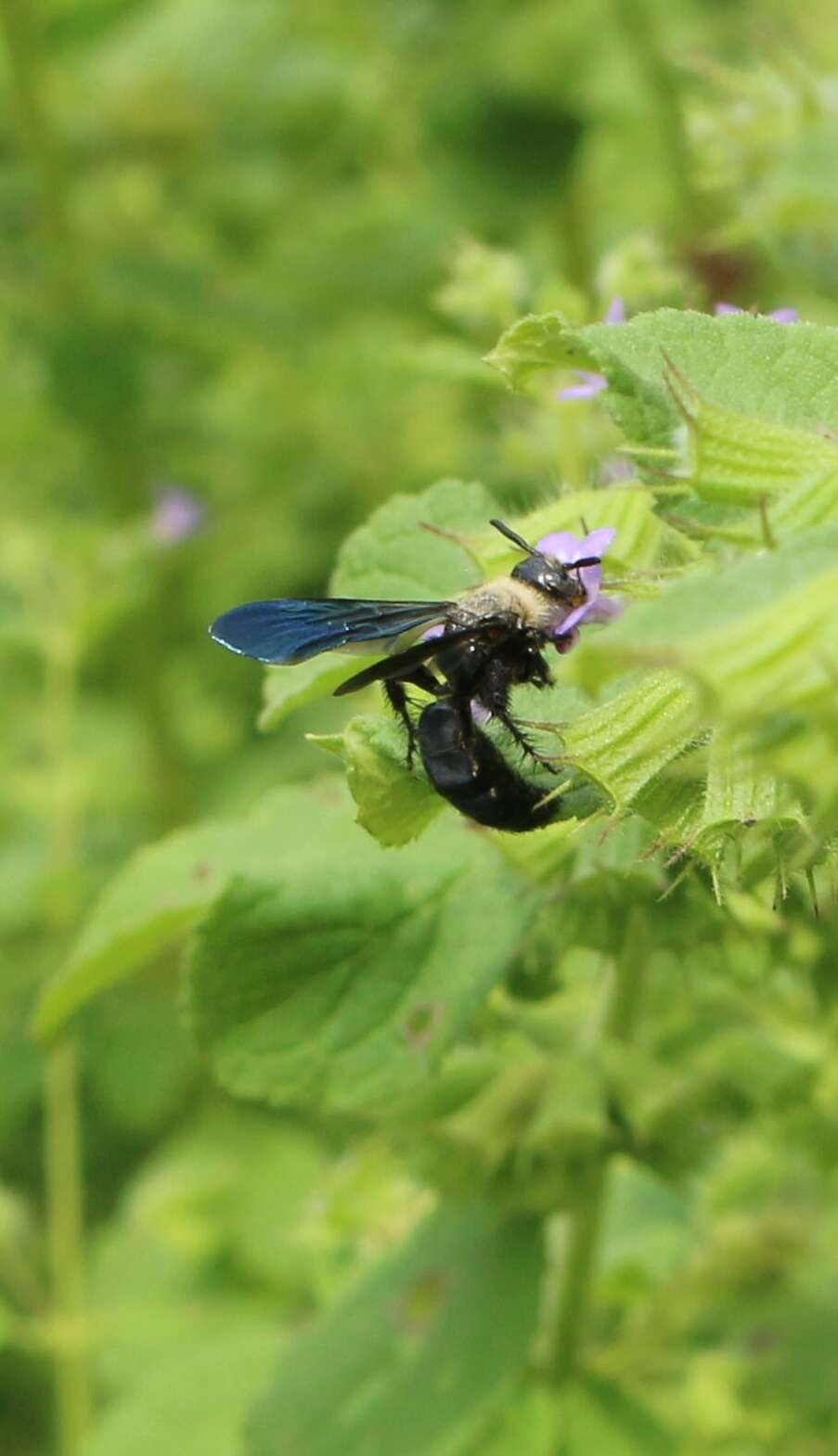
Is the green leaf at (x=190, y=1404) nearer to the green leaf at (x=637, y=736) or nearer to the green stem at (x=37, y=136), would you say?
the green leaf at (x=637, y=736)

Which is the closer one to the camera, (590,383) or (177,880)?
(590,383)

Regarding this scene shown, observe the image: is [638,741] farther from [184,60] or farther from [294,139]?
[294,139]

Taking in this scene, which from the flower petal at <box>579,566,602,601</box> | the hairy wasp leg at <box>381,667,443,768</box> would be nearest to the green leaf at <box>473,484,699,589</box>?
the flower petal at <box>579,566,602,601</box>

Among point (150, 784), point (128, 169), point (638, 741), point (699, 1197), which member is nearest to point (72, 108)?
point (128, 169)

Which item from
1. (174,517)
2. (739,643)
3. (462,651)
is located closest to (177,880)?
(462,651)

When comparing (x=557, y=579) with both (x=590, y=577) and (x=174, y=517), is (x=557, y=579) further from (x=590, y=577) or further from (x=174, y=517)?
(x=174, y=517)
